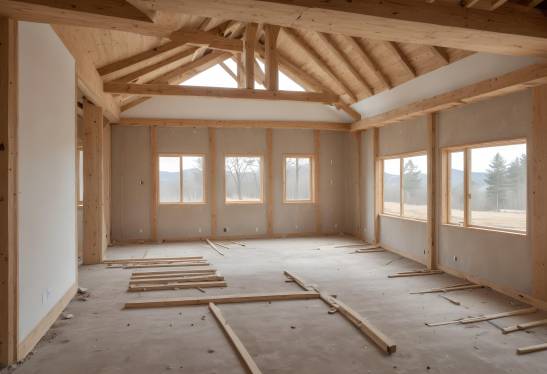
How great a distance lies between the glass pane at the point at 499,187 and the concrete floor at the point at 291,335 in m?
1.10

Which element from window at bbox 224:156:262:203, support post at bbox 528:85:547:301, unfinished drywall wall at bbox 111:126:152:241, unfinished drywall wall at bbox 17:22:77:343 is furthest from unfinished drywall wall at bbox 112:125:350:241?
support post at bbox 528:85:547:301

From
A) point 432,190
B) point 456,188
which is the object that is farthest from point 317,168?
point 456,188

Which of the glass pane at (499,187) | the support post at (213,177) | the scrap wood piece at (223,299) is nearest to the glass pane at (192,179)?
the support post at (213,177)

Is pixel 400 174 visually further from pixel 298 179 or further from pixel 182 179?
pixel 182 179

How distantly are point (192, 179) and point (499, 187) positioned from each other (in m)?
7.23

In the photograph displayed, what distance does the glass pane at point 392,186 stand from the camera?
9.44 meters

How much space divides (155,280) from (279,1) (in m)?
4.65

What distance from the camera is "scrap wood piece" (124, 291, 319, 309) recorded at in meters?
5.34

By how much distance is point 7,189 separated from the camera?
3541 mm

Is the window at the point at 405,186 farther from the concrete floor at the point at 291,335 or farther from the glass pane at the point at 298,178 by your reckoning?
the glass pane at the point at 298,178

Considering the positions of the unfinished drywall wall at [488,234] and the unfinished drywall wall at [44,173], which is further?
the unfinished drywall wall at [488,234]

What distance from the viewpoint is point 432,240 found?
7691mm

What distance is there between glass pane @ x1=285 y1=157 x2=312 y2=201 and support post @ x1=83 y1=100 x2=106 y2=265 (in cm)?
514

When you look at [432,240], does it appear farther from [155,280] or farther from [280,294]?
[155,280]
